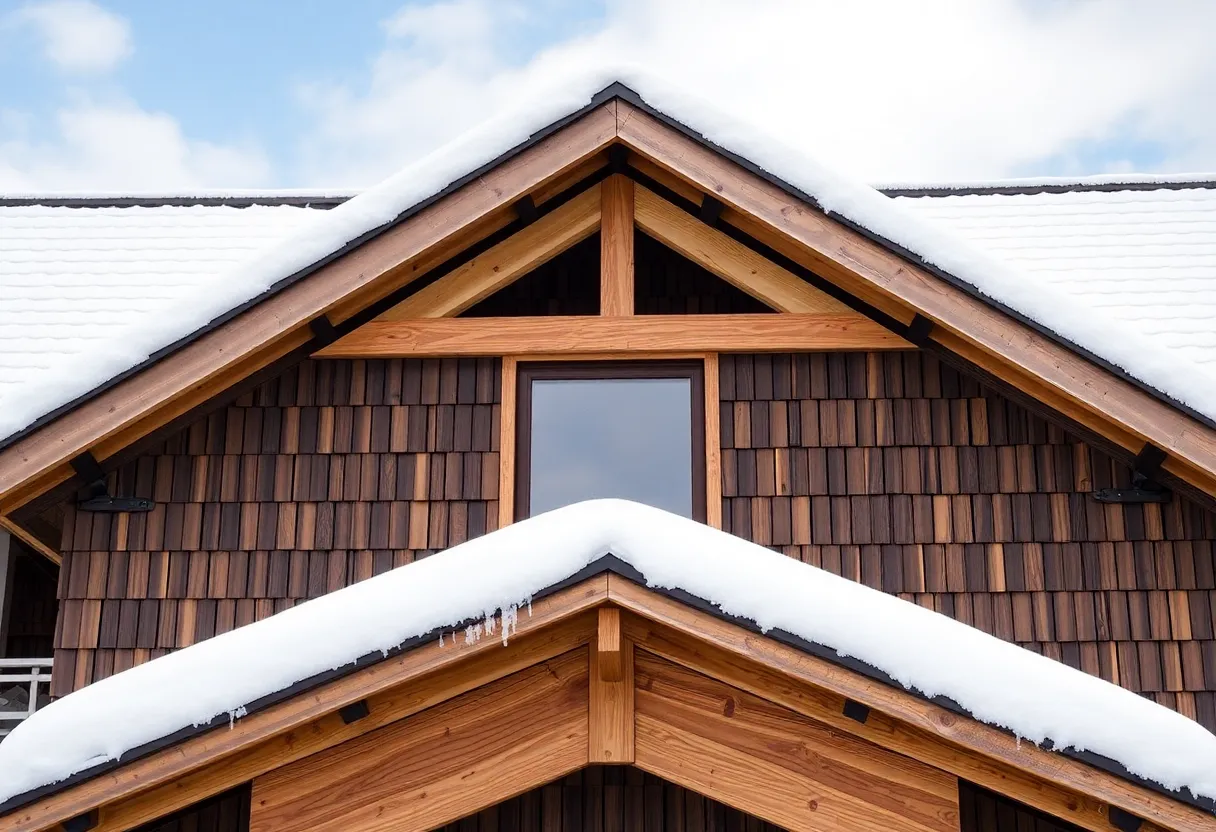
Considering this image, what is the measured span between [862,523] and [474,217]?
2.63 meters

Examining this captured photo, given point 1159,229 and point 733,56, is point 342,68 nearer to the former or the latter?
point 733,56

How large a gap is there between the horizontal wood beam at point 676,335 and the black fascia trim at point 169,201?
4451 mm

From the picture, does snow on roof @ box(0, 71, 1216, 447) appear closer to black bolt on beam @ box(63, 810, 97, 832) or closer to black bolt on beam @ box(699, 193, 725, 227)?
black bolt on beam @ box(699, 193, 725, 227)

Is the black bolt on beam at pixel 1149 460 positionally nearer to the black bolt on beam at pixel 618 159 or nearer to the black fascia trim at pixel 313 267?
the black bolt on beam at pixel 618 159

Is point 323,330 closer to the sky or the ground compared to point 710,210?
closer to the ground

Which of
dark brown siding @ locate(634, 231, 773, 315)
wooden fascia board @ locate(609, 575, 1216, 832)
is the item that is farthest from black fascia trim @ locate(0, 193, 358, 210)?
wooden fascia board @ locate(609, 575, 1216, 832)

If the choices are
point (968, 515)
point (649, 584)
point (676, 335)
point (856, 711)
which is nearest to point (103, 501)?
point (676, 335)

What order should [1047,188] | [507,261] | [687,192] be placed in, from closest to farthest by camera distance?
[687,192] < [507,261] < [1047,188]

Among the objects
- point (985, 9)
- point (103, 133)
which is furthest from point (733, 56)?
point (103, 133)

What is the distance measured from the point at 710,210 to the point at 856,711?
10.3 feet

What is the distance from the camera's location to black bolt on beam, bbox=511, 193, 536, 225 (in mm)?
6156

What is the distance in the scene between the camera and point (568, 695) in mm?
4082

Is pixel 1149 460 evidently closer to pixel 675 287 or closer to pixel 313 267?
pixel 675 287

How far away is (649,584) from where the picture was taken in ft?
12.6
